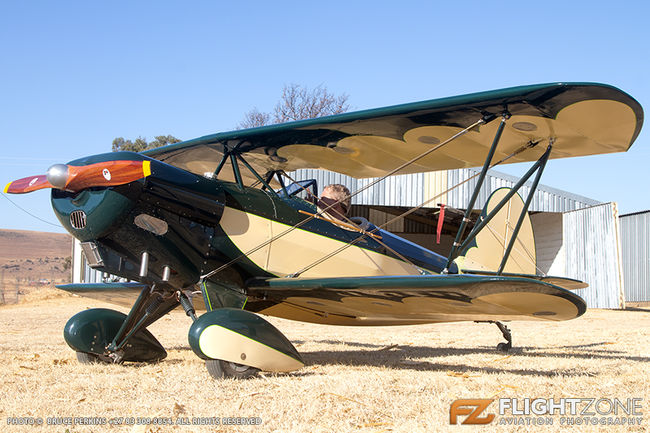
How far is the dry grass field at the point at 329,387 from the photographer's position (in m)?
3.28

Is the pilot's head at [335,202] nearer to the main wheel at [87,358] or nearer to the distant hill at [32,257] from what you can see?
the main wheel at [87,358]

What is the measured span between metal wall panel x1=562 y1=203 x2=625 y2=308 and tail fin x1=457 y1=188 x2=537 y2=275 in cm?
1541

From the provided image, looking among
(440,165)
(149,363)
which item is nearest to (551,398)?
(440,165)

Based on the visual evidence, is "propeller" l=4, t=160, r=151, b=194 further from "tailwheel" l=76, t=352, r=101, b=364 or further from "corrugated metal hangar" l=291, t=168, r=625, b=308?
"corrugated metal hangar" l=291, t=168, r=625, b=308

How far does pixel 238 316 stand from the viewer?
484 cm

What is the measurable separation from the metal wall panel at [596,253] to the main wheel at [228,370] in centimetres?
2007

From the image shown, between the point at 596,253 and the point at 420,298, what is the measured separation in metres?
19.6

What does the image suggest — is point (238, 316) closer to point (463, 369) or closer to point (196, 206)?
point (196, 206)

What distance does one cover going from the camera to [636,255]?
29.8 m

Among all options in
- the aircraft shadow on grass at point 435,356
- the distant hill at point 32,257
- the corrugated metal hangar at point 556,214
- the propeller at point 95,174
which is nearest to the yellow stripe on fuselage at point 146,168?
the propeller at point 95,174

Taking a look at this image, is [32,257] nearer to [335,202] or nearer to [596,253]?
[596,253]

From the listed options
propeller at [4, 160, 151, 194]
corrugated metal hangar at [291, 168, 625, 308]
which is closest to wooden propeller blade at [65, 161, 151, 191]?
propeller at [4, 160, 151, 194]

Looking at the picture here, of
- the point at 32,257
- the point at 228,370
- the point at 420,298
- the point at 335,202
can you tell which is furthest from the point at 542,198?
the point at 32,257

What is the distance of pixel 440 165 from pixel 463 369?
237 centimetres
